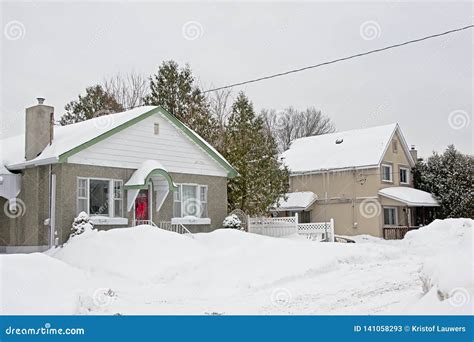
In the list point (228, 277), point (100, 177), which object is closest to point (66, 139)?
point (100, 177)

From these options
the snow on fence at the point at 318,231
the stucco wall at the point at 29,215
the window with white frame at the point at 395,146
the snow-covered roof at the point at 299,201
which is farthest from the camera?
the window with white frame at the point at 395,146

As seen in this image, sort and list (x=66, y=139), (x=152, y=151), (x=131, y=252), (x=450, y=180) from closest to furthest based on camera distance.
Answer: (x=131, y=252) → (x=66, y=139) → (x=152, y=151) → (x=450, y=180)

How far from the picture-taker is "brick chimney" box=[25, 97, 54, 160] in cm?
2014

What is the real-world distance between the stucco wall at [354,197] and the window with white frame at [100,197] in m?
18.9

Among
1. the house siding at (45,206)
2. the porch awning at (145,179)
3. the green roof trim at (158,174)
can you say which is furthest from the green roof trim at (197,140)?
the green roof trim at (158,174)

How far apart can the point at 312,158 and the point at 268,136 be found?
35.9 feet

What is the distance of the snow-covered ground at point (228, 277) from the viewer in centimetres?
871

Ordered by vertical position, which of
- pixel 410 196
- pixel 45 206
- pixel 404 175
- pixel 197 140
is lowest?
pixel 45 206

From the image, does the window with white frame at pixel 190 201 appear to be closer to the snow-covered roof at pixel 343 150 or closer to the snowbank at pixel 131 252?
the snowbank at pixel 131 252

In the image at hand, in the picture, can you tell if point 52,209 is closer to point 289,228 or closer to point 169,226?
point 169,226

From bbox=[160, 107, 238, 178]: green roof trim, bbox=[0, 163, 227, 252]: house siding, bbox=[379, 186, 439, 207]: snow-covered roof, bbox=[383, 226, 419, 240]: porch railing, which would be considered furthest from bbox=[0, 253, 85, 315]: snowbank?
bbox=[379, 186, 439, 207]: snow-covered roof

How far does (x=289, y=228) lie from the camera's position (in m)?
26.3

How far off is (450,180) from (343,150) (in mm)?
7108
